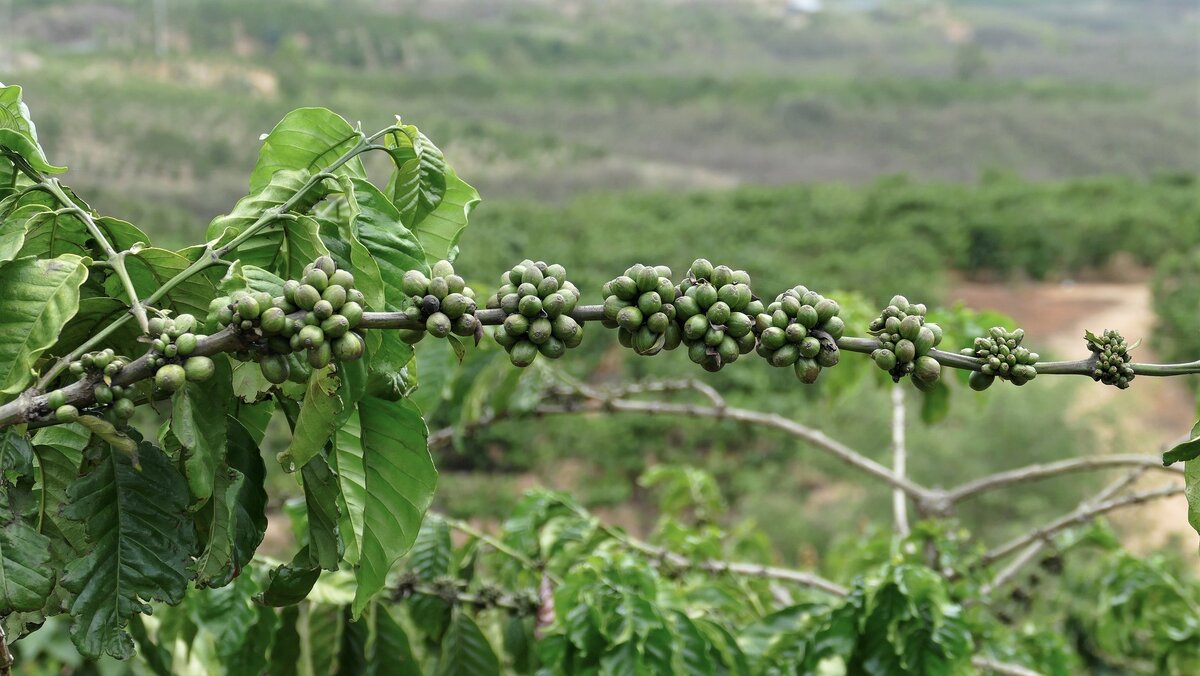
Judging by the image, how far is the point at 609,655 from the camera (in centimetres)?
128

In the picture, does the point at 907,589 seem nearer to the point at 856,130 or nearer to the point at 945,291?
the point at 945,291

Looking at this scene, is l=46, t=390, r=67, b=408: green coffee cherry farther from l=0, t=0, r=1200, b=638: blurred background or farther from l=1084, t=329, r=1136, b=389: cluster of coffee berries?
l=0, t=0, r=1200, b=638: blurred background

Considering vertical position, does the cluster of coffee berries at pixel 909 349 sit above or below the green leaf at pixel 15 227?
below

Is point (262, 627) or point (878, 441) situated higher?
point (262, 627)

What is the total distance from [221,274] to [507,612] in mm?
932

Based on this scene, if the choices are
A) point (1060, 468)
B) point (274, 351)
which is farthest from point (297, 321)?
point (1060, 468)

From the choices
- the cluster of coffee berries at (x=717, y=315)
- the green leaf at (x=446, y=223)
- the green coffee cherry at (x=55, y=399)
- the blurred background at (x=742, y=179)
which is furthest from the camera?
the blurred background at (x=742, y=179)

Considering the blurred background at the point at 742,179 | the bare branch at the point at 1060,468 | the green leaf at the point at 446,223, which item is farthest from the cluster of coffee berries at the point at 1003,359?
the blurred background at the point at 742,179

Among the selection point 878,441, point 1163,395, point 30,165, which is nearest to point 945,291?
point 1163,395

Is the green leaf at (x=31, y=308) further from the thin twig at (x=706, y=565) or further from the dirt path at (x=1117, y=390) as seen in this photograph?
the dirt path at (x=1117, y=390)

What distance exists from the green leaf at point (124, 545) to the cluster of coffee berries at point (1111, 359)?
0.77 metres

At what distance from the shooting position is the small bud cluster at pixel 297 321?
2.27ft

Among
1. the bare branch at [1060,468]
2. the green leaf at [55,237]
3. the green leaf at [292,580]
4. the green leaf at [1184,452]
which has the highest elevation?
the green leaf at [55,237]

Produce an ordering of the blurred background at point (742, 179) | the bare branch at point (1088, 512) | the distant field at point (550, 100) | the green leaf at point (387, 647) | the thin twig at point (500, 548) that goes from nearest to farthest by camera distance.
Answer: the green leaf at point (387, 647) → the thin twig at point (500, 548) → the bare branch at point (1088, 512) → the blurred background at point (742, 179) → the distant field at point (550, 100)
